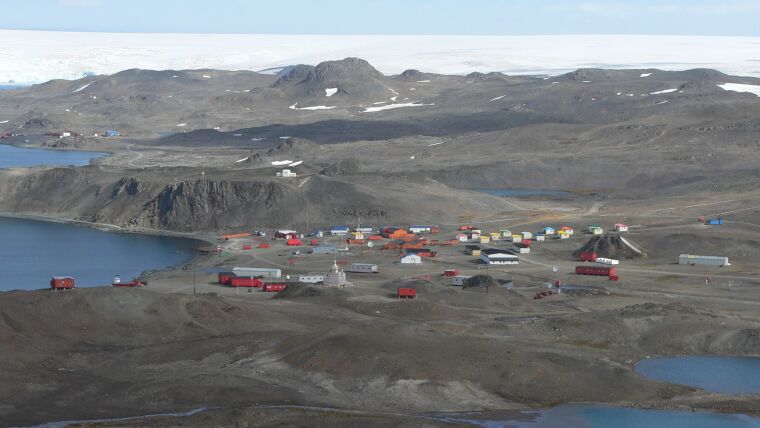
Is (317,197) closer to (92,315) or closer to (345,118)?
(92,315)

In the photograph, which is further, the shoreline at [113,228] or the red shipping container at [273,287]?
the shoreline at [113,228]

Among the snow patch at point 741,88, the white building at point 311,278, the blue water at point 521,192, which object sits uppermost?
the snow patch at point 741,88

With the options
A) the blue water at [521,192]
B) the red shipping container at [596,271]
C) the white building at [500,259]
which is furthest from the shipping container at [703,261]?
the blue water at [521,192]

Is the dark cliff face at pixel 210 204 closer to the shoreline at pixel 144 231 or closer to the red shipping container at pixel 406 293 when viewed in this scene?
the shoreline at pixel 144 231

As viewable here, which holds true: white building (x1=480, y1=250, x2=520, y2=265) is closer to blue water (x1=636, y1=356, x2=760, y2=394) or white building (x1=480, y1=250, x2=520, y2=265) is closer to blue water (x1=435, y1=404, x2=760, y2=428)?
blue water (x1=636, y1=356, x2=760, y2=394)

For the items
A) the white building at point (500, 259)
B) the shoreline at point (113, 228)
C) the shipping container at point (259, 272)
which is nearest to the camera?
the shipping container at point (259, 272)

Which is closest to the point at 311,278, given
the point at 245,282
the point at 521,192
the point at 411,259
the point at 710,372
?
the point at 245,282
